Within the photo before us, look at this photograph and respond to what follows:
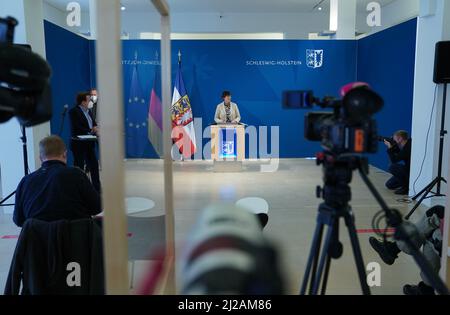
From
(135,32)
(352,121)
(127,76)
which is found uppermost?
(135,32)

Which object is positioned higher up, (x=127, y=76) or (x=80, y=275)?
(x=127, y=76)

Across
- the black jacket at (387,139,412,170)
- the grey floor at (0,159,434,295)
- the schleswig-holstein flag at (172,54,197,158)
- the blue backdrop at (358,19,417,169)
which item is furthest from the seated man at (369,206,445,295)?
the schleswig-holstein flag at (172,54,197,158)

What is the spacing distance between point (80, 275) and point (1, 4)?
388cm

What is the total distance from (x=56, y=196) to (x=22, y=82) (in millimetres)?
1196

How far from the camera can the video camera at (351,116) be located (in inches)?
58.9

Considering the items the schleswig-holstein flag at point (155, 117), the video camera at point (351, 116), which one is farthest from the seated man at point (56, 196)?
the schleswig-holstein flag at point (155, 117)

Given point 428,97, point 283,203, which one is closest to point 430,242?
point 283,203

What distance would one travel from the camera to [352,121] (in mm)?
1505

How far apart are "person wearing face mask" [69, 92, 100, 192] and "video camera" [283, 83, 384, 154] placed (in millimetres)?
4446

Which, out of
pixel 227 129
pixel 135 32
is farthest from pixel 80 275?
pixel 135 32

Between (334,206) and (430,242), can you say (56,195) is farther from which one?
(430,242)

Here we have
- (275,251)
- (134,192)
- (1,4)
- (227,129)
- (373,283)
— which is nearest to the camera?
(275,251)
